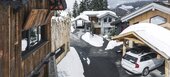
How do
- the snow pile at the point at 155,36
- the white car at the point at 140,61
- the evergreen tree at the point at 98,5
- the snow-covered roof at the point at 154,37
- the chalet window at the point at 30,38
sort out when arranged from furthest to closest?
the evergreen tree at the point at 98,5 → the white car at the point at 140,61 → the snow pile at the point at 155,36 → the snow-covered roof at the point at 154,37 → the chalet window at the point at 30,38

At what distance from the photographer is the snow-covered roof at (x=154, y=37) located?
2176 centimetres

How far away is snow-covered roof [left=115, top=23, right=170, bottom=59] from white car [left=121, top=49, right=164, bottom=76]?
51.2 inches

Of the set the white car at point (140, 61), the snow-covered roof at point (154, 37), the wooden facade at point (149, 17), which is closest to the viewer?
the snow-covered roof at point (154, 37)

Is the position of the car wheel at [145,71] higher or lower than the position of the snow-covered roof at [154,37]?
lower

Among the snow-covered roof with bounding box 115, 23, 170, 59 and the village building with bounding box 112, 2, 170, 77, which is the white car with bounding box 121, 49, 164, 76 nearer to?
the village building with bounding box 112, 2, 170, 77

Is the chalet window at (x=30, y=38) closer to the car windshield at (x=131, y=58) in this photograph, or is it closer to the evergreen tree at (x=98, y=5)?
the car windshield at (x=131, y=58)

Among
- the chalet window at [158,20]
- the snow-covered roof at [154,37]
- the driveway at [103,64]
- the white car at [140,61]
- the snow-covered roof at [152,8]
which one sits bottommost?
the driveway at [103,64]

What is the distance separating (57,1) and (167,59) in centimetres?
892

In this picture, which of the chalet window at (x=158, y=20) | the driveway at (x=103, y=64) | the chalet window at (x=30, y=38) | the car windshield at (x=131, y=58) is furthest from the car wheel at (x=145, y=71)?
the chalet window at (x=30, y=38)

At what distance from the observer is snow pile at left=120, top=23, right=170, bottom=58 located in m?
22.0

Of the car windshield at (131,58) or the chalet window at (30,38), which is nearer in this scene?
the chalet window at (30,38)

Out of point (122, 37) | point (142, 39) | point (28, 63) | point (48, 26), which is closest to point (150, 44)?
point (142, 39)

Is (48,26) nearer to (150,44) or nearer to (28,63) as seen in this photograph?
(28,63)

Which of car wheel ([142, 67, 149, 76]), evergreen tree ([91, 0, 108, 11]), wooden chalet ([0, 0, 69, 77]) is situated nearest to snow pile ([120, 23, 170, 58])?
car wheel ([142, 67, 149, 76])
